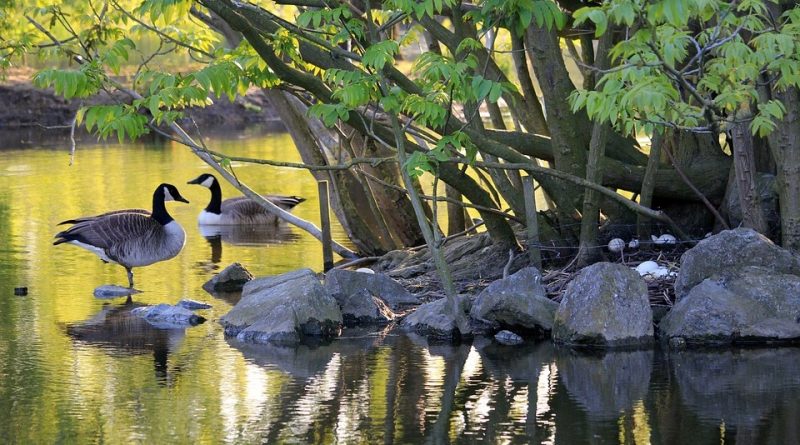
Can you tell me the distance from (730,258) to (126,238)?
279 inches

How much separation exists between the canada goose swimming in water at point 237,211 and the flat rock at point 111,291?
291 inches

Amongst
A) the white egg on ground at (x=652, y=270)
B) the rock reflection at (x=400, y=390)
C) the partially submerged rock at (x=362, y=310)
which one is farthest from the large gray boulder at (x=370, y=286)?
the white egg on ground at (x=652, y=270)

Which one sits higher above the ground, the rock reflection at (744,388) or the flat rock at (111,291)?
the flat rock at (111,291)

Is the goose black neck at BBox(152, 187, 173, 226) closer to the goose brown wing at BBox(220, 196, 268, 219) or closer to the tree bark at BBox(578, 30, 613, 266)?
the tree bark at BBox(578, 30, 613, 266)

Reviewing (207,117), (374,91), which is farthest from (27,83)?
(374,91)

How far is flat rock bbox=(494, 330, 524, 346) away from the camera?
11742 mm

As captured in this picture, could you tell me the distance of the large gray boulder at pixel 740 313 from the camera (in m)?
11.5

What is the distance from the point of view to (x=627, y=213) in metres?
14.3

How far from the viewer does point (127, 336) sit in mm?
12055

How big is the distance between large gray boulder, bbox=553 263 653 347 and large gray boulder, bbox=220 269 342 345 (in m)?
2.29

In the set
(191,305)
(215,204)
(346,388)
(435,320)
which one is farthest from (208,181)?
(346,388)

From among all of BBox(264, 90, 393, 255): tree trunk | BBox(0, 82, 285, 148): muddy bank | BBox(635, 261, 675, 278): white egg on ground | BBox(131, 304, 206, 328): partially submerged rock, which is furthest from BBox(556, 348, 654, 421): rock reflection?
BBox(0, 82, 285, 148): muddy bank

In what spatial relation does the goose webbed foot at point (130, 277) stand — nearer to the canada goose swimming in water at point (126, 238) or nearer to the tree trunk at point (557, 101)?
the canada goose swimming in water at point (126, 238)

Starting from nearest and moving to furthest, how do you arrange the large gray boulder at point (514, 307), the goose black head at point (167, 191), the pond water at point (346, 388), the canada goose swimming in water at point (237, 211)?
1. the pond water at point (346, 388)
2. the large gray boulder at point (514, 307)
3. the goose black head at point (167, 191)
4. the canada goose swimming in water at point (237, 211)
